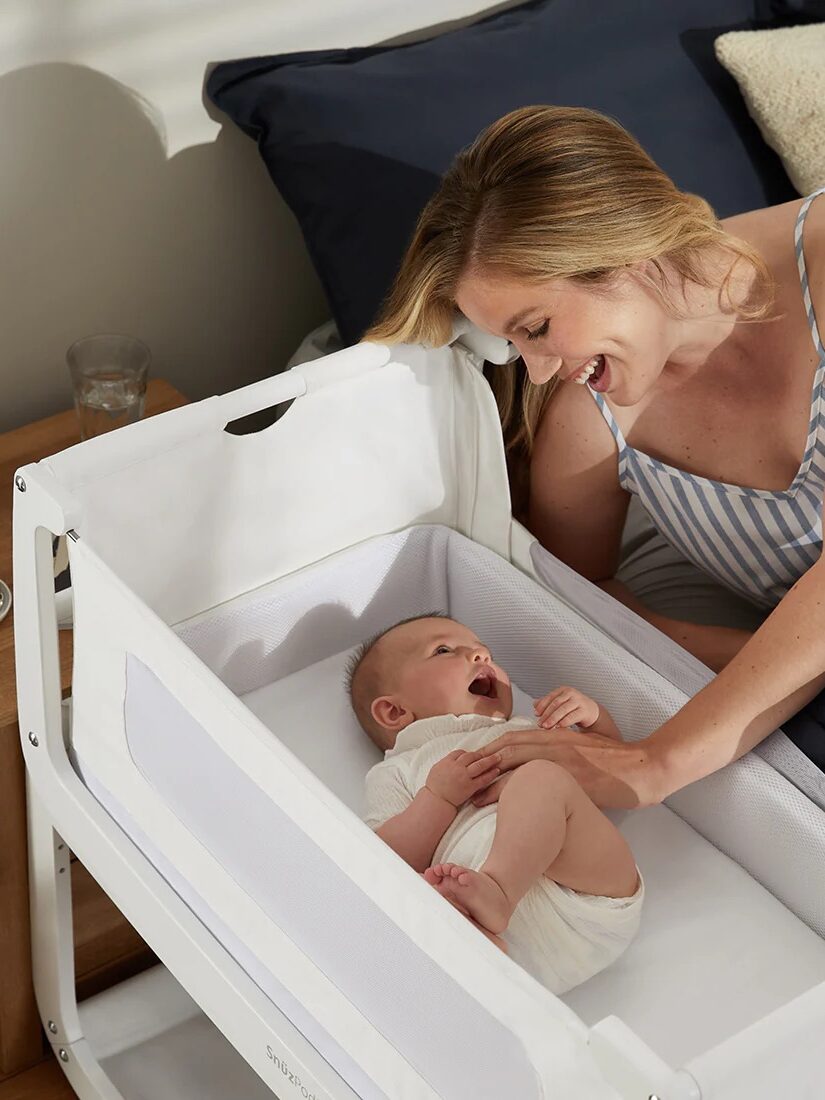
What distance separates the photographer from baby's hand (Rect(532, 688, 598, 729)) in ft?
4.08

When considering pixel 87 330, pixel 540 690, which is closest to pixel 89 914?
pixel 540 690

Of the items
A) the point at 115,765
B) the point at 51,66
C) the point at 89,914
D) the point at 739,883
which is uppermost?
the point at 51,66

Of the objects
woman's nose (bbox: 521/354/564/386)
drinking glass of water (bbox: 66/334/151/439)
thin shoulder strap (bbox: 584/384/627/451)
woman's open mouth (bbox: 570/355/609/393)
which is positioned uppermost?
woman's nose (bbox: 521/354/564/386)

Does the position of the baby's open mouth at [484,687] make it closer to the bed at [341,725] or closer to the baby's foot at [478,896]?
the bed at [341,725]

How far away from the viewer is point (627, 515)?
1.59m

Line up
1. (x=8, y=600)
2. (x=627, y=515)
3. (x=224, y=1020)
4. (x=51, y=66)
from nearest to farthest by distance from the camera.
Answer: (x=224, y=1020), (x=8, y=600), (x=51, y=66), (x=627, y=515)

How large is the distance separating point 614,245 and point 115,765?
1.99 ft

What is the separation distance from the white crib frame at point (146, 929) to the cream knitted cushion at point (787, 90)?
27.2 inches

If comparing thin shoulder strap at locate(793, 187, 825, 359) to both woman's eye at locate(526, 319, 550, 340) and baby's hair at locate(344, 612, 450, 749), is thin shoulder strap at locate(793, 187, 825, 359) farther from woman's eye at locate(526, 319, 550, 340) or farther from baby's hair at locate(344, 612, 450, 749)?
baby's hair at locate(344, 612, 450, 749)

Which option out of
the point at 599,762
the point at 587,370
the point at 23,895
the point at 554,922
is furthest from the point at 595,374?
the point at 23,895

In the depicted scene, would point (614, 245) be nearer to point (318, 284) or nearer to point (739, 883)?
point (739, 883)

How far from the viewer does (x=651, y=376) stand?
1.28 metres

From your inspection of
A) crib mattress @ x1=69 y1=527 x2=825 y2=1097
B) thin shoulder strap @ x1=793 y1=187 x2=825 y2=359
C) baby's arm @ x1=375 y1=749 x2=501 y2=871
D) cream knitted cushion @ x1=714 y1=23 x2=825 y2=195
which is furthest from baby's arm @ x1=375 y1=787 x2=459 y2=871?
cream knitted cushion @ x1=714 y1=23 x2=825 y2=195

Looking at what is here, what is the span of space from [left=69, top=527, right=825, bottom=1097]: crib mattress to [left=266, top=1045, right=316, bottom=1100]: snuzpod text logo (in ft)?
0.10
